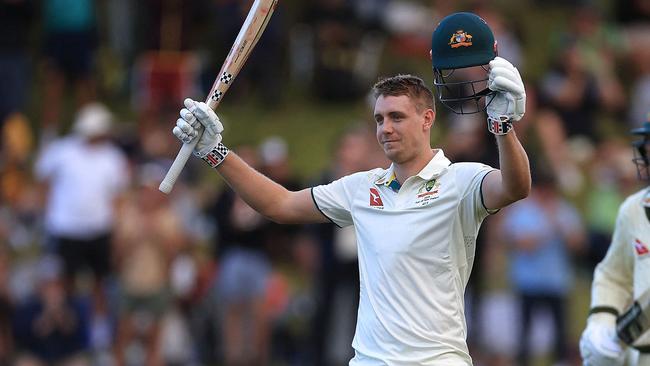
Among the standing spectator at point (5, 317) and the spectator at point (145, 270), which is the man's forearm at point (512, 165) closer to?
the spectator at point (145, 270)

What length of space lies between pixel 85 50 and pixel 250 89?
242 cm

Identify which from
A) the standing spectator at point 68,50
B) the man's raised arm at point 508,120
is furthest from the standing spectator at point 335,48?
the man's raised arm at point 508,120

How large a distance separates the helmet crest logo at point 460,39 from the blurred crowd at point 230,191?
572cm

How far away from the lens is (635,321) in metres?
7.57

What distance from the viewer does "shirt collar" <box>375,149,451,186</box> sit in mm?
6848

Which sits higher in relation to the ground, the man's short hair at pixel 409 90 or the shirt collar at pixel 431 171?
the man's short hair at pixel 409 90

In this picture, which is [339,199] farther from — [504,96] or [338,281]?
[338,281]

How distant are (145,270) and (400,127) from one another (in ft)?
21.6

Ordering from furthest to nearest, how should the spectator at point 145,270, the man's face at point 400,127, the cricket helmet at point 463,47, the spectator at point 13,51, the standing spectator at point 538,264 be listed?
the spectator at point 13,51, the spectator at point 145,270, the standing spectator at point 538,264, the man's face at point 400,127, the cricket helmet at point 463,47

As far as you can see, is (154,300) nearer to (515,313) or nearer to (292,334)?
(292,334)

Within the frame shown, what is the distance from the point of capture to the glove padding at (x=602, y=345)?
7.81 m

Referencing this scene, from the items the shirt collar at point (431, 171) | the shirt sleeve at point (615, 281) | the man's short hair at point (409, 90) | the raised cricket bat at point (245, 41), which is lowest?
the shirt sleeve at point (615, 281)

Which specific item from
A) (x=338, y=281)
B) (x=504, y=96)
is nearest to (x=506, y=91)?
(x=504, y=96)

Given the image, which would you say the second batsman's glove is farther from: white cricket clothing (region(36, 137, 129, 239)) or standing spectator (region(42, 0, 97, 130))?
standing spectator (region(42, 0, 97, 130))
